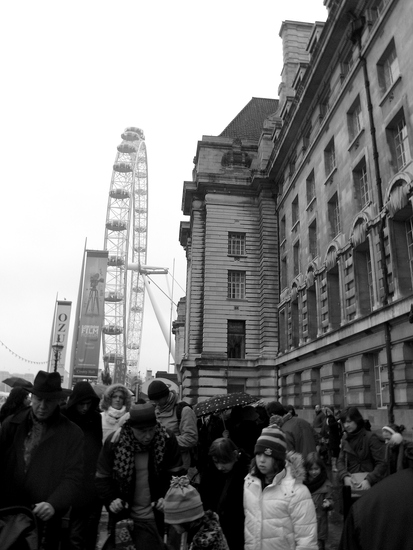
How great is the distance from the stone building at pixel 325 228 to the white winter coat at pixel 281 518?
11.3 metres

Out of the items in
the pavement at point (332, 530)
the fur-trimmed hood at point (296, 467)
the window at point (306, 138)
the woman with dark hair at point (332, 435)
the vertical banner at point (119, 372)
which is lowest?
the pavement at point (332, 530)

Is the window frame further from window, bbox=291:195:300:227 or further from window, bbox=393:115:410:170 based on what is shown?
window, bbox=393:115:410:170

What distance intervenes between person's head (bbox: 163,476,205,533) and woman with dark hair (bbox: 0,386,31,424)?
361 cm

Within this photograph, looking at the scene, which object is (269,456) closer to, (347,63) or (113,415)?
(113,415)

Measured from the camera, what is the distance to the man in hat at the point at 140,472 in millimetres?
4008

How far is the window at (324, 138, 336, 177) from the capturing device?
22.5 m

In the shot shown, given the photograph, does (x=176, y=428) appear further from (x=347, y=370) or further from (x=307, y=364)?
(x=307, y=364)

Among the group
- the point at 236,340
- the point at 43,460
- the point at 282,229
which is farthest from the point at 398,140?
the point at 236,340

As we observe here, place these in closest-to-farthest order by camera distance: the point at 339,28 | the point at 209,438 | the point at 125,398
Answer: the point at 125,398
the point at 209,438
the point at 339,28

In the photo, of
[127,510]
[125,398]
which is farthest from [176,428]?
[127,510]

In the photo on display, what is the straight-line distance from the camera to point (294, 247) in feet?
93.2

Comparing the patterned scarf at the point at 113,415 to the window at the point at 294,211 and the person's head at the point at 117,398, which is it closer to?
the person's head at the point at 117,398

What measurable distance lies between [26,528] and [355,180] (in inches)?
733

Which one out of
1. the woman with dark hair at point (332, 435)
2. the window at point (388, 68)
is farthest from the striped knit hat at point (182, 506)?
the window at point (388, 68)
